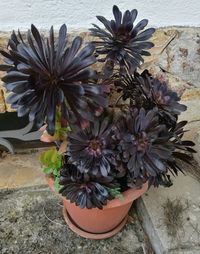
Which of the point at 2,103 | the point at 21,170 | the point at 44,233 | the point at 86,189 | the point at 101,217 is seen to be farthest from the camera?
the point at 21,170

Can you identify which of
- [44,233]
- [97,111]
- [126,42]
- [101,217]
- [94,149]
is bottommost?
[44,233]

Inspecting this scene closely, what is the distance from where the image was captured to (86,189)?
4.54ft

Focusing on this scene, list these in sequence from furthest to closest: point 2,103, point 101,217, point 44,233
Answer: point 2,103 → point 44,233 → point 101,217

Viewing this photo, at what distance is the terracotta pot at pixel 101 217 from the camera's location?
4.89ft

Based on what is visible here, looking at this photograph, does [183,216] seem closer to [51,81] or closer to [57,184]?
[57,184]

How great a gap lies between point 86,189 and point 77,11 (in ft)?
2.28

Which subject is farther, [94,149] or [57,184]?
[57,184]

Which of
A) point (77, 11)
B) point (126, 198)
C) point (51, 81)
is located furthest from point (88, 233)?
point (77, 11)

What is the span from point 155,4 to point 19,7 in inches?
20.9

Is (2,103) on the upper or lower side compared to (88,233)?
upper

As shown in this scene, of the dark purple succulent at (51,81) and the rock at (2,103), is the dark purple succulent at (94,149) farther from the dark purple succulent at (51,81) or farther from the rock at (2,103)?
the rock at (2,103)

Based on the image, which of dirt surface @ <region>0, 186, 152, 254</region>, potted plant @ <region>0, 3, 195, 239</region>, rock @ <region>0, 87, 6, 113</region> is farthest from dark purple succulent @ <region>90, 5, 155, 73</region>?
dirt surface @ <region>0, 186, 152, 254</region>

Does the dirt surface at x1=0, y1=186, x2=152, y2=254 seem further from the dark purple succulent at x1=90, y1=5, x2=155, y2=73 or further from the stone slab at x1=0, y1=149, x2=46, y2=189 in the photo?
the dark purple succulent at x1=90, y1=5, x2=155, y2=73

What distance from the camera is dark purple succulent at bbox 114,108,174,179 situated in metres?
1.28
